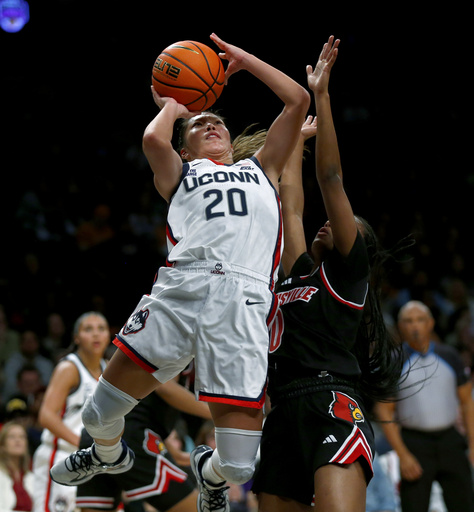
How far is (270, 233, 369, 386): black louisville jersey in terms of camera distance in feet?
12.0

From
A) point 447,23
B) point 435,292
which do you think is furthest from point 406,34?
point 435,292

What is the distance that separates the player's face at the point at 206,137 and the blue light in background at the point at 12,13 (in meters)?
8.00

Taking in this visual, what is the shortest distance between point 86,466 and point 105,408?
1.99 ft

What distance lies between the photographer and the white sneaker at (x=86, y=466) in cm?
404

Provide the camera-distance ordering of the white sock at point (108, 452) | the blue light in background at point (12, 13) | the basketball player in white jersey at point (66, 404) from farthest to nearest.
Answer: the blue light in background at point (12, 13) < the basketball player in white jersey at point (66, 404) < the white sock at point (108, 452)

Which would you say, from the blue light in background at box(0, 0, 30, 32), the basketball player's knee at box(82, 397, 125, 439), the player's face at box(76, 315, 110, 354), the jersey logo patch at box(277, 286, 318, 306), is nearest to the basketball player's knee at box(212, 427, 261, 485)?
the basketball player's knee at box(82, 397, 125, 439)

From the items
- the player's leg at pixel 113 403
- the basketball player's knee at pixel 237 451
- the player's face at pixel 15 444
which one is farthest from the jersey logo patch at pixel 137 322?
the player's face at pixel 15 444

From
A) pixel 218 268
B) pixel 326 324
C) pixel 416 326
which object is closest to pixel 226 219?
→ pixel 218 268

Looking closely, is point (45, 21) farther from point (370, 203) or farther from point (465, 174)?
point (465, 174)

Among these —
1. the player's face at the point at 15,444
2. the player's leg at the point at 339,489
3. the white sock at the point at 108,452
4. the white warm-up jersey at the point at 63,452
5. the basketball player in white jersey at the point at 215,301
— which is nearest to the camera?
the player's leg at the point at 339,489

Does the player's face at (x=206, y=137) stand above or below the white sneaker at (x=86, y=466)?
above

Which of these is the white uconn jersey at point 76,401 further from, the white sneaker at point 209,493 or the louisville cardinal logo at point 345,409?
the louisville cardinal logo at point 345,409

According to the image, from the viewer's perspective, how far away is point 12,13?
11289 mm

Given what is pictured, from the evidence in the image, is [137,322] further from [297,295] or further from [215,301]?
[297,295]
